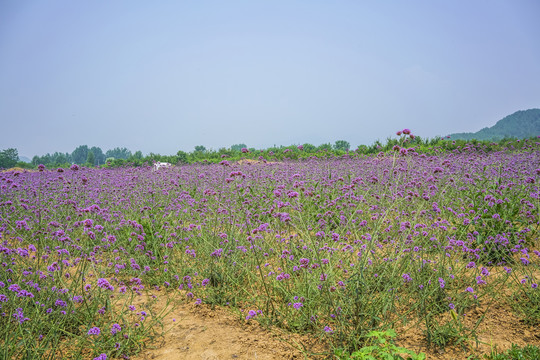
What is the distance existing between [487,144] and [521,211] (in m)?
13.6

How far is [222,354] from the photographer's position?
9.58ft

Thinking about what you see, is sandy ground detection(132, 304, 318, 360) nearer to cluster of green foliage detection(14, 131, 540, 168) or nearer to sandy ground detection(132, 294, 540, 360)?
sandy ground detection(132, 294, 540, 360)

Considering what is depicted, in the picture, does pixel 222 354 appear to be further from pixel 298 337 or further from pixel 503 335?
pixel 503 335

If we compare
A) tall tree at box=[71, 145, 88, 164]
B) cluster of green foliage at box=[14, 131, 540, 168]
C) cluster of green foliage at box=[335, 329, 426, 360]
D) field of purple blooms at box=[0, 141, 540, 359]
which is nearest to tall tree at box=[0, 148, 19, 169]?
cluster of green foliage at box=[14, 131, 540, 168]

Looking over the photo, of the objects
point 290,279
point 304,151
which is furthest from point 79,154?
point 290,279

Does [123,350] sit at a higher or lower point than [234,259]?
lower

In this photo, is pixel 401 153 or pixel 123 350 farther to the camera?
pixel 401 153

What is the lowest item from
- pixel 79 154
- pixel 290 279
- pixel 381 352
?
pixel 290 279

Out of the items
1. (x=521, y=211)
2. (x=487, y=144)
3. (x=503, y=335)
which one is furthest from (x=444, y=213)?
(x=487, y=144)

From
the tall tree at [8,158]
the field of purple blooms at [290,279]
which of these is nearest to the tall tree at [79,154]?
the tall tree at [8,158]

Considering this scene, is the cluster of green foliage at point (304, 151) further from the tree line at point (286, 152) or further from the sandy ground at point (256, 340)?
the sandy ground at point (256, 340)

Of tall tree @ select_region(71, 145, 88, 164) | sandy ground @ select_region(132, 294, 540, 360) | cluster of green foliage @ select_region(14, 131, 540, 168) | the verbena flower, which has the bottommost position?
sandy ground @ select_region(132, 294, 540, 360)

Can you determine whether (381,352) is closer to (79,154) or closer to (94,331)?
(94,331)

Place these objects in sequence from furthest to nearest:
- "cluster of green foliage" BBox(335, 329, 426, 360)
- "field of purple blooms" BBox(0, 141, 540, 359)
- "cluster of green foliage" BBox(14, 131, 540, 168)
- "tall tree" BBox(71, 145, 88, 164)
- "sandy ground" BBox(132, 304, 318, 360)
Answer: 1. "tall tree" BBox(71, 145, 88, 164)
2. "cluster of green foliage" BBox(14, 131, 540, 168)
3. "field of purple blooms" BBox(0, 141, 540, 359)
4. "sandy ground" BBox(132, 304, 318, 360)
5. "cluster of green foliage" BBox(335, 329, 426, 360)
